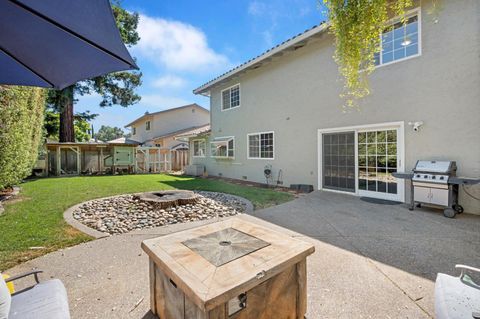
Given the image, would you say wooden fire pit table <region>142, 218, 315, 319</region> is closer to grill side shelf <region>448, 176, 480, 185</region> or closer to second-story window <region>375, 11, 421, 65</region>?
grill side shelf <region>448, 176, 480, 185</region>

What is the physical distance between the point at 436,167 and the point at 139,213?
25.9 ft

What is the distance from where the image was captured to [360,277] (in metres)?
3.06

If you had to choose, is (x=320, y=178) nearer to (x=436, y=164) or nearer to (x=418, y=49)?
(x=436, y=164)

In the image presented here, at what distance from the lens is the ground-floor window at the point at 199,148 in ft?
54.5

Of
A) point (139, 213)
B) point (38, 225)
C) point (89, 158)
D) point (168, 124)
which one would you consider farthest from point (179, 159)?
point (38, 225)

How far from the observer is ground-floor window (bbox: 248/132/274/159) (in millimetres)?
11478

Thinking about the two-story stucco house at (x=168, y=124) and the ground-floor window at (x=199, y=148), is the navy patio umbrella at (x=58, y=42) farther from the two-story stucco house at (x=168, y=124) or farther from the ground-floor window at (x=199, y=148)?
the two-story stucco house at (x=168, y=124)

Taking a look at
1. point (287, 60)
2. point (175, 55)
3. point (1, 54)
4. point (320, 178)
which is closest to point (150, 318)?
point (1, 54)

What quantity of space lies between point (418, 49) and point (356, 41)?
311cm

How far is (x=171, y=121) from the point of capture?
25.6 m

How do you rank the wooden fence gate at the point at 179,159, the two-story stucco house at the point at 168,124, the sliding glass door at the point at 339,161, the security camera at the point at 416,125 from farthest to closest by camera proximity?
the two-story stucco house at the point at 168,124
the wooden fence gate at the point at 179,159
the sliding glass door at the point at 339,161
the security camera at the point at 416,125

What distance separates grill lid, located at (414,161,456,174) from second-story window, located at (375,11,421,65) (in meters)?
3.25

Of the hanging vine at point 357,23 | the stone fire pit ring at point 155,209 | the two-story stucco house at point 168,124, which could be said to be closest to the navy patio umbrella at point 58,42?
the stone fire pit ring at point 155,209

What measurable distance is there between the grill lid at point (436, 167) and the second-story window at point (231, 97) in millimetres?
9543
